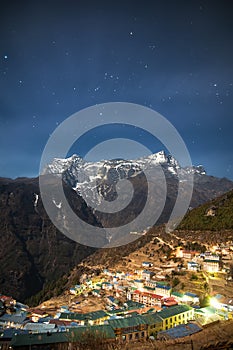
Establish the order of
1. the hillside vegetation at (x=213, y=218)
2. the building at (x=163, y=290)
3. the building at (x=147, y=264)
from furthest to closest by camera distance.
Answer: the hillside vegetation at (x=213, y=218), the building at (x=147, y=264), the building at (x=163, y=290)

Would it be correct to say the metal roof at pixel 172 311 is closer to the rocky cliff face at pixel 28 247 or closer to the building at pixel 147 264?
the building at pixel 147 264

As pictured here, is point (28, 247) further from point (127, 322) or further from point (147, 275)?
point (127, 322)

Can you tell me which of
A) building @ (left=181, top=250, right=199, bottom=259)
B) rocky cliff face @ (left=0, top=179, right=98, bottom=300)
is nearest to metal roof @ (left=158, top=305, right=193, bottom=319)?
building @ (left=181, top=250, right=199, bottom=259)

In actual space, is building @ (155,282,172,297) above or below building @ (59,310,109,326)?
above

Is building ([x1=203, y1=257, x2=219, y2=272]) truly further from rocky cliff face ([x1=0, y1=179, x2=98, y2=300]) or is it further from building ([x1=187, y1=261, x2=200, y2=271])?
rocky cliff face ([x1=0, y1=179, x2=98, y2=300])

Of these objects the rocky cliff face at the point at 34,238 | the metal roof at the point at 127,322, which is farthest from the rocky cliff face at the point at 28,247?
the metal roof at the point at 127,322

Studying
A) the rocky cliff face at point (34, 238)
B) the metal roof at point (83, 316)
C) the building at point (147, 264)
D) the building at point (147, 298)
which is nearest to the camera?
the metal roof at point (83, 316)

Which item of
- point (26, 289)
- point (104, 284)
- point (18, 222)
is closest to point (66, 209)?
point (18, 222)

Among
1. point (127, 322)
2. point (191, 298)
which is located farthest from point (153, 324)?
point (191, 298)
